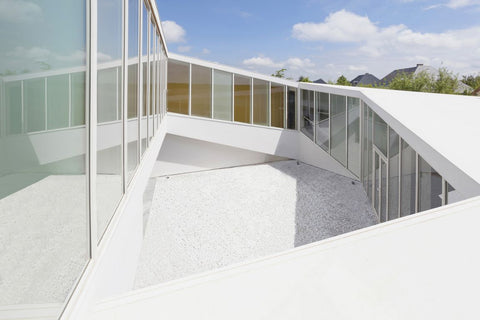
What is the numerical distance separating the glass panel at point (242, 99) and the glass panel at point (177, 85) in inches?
96.2

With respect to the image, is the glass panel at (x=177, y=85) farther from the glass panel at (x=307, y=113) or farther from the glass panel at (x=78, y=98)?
the glass panel at (x=78, y=98)

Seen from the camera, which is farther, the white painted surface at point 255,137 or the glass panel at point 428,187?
the white painted surface at point 255,137

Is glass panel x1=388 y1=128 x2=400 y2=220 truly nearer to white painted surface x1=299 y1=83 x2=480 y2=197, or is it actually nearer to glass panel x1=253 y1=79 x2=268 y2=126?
white painted surface x1=299 y1=83 x2=480 y2=197

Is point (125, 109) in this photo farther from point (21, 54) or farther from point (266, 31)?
point (266, 31)

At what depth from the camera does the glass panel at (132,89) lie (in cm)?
374

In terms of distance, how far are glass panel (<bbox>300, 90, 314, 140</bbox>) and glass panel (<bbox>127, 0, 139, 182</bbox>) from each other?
10.9 m

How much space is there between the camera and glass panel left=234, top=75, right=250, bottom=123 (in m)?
14.1

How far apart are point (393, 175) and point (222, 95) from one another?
8994 millimetres

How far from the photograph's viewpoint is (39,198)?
1228 millimetres

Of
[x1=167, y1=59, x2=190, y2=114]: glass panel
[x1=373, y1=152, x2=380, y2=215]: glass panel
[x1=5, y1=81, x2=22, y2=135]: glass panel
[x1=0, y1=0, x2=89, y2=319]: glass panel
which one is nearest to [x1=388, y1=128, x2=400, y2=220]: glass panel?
[x1=373, y1=152, x2=380, y2=215]: glass panel

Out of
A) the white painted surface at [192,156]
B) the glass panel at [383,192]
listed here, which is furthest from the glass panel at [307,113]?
the glass panel at [383,192]

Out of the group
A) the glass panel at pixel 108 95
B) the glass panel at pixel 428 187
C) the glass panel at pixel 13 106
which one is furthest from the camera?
the glass panel at pixel 428 187

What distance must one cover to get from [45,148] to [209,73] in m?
12.7

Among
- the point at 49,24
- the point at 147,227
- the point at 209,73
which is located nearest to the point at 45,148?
the point at 49,24
